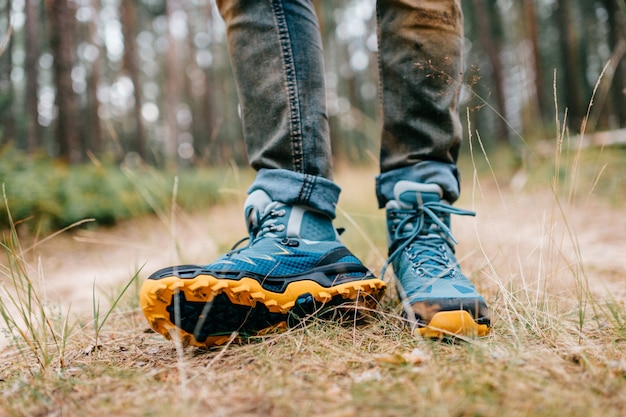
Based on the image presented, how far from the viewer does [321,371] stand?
69cm

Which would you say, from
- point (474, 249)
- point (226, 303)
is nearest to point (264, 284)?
point (226, 303)

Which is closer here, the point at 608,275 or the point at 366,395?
the point at 366,395

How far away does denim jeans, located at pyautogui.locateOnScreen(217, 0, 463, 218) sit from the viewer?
101cm

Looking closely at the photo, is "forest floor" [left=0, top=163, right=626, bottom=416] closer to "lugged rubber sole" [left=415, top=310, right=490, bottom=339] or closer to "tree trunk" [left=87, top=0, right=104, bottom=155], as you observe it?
"lugged rubber sole" [left=415, top=310, right=490, bottom=339]

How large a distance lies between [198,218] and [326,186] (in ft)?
11.4

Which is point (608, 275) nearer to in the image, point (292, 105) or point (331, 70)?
point (292, 105)

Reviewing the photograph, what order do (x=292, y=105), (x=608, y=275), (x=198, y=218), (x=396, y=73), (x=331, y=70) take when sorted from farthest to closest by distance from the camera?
1. (x=331, y=70)
2. (x=198, y=218)
3. (x=608, y=275)
4. (x=396, y=73)
5. (x=292, y=105)

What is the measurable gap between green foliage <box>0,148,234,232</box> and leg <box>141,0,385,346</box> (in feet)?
4.47

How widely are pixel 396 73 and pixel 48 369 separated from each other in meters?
1.05

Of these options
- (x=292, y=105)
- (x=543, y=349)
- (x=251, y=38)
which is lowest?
(x=543, y=349)

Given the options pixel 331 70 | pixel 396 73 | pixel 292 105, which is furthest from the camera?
pixel 331 70

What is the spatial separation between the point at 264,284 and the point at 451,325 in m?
0.38

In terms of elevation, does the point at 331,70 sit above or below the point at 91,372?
above

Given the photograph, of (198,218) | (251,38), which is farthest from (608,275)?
(198,218)
